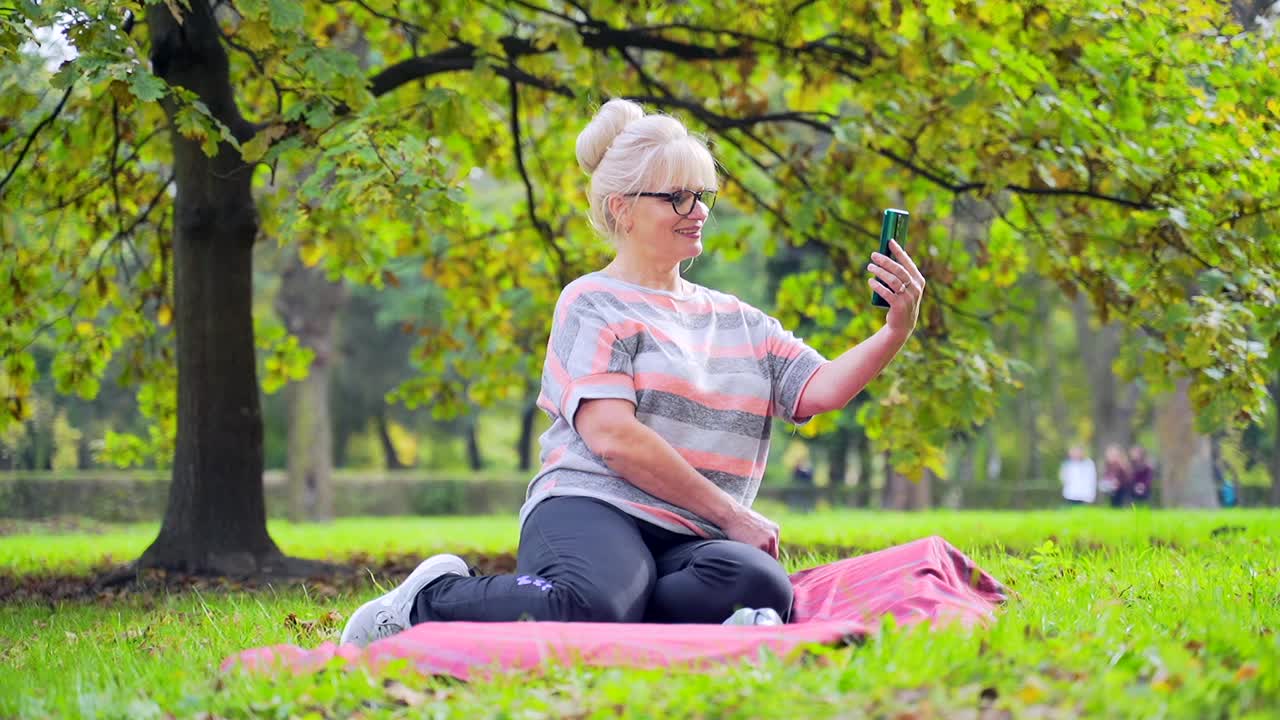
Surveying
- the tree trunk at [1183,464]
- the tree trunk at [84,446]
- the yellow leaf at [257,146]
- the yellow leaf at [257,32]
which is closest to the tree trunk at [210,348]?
the yellow leaf at [257,146]

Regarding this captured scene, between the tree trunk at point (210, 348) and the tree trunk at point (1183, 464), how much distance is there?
1319 cm

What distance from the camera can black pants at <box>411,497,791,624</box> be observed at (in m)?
3.64

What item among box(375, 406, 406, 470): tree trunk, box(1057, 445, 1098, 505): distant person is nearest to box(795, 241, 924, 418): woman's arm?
box(1057, 445, 1098, 505): distant person

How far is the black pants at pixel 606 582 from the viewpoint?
3.64 m

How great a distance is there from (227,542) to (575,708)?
5282mm

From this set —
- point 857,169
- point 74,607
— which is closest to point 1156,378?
point 857,169

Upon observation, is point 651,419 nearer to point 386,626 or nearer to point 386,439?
point 386,626

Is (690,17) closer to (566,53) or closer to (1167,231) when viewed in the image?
(566,53)

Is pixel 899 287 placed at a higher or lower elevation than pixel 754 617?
higher

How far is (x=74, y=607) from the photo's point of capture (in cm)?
625

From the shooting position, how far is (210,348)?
7.56 metres

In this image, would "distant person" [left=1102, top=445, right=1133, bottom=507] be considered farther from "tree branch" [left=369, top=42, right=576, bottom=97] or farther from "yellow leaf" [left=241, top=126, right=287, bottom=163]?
"yellow leaf" [left=241, top=126, right=287, bottom=163]

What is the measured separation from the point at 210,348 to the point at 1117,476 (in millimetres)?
20633

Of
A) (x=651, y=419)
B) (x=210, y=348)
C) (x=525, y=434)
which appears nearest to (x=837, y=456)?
(x=525, y=434)
